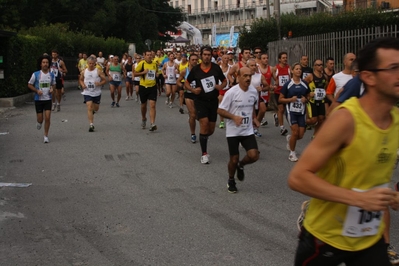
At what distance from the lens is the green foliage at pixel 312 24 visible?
2570cm

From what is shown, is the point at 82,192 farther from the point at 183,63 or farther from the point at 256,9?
the point at 256,9

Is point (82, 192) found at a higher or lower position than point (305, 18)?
lower

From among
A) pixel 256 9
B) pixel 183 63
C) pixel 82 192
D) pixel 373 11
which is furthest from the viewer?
pixel 256 9

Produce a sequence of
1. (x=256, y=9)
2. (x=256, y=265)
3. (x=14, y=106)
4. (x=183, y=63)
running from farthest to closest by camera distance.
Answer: (x=256, y=9)
(x=14, y=106)
(x=183, y=63)
(x=256, y=265)

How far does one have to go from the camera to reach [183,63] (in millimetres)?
19812

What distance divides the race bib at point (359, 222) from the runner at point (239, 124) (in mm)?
5330

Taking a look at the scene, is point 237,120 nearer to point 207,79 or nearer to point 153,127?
point 207,79

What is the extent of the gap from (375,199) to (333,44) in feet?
50.7

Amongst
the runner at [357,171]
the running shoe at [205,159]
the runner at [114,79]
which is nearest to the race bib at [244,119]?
the running shoe at [205,159]

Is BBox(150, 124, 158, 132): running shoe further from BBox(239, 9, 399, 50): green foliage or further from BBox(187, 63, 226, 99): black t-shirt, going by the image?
BBox(239, 9, 399, 50): green foliage

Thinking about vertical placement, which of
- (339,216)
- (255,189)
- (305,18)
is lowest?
(255,189)

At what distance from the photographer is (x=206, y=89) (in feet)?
37.2

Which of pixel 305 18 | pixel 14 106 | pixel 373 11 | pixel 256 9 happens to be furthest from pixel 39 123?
pixel 256 9

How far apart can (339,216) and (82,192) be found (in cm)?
598
